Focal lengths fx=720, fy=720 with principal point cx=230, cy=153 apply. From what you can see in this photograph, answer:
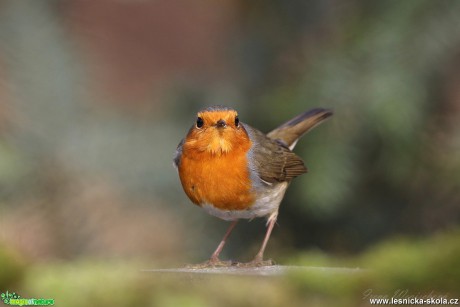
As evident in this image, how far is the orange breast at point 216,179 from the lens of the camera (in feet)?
7.29

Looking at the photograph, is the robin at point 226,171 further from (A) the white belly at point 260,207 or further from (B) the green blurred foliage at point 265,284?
(B) the green blurred foliage at point 265,284

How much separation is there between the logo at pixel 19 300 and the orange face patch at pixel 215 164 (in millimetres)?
1248

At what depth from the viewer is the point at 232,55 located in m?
3.65

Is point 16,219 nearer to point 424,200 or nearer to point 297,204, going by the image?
point 297,204

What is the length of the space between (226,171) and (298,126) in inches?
32.5

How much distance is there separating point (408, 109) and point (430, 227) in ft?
1.82

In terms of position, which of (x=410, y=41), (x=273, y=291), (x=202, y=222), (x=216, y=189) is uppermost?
(x=410, y=41)

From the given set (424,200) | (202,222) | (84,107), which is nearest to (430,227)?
(424,200)

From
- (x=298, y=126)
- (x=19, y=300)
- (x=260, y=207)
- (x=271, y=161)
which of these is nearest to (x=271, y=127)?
(x=298, y=126)

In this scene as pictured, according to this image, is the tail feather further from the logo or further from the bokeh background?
the logo

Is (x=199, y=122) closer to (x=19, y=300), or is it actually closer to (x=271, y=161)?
(x=271, y=161)

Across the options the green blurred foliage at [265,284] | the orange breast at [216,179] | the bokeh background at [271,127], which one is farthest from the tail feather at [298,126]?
the green blurred foliage at [265,284]

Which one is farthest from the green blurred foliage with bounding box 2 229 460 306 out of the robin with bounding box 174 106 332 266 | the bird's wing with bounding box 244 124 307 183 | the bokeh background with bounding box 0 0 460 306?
the bokeh background with bounding box 0 0 460 306

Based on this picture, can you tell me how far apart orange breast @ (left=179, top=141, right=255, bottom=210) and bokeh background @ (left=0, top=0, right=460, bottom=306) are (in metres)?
0.70
